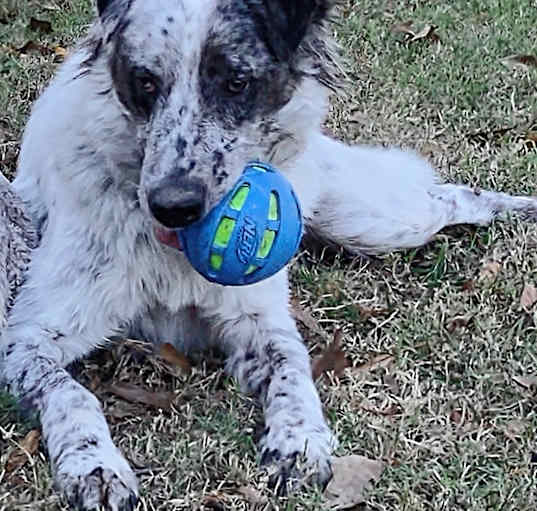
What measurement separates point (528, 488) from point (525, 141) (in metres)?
2.69

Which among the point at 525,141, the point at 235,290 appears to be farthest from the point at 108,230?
the point at 525,141

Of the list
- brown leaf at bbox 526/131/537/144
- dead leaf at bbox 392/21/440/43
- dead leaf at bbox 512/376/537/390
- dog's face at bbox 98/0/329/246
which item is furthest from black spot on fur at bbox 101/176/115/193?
dead leaf at bbox 392/21/440/43

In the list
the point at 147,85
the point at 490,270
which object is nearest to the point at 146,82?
the point at 147,85

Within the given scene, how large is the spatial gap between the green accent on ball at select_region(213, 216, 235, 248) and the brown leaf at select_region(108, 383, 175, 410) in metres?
0.64

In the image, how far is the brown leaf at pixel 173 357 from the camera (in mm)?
3914

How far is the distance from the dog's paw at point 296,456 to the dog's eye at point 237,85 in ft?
3.35

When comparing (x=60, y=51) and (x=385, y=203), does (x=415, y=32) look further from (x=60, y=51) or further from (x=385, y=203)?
(x=385, y=203)

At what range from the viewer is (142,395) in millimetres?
3729

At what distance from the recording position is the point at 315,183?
436 cm

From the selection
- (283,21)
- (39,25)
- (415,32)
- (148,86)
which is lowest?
(39,25)

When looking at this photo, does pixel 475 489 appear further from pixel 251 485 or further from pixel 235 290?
pixel 235 290

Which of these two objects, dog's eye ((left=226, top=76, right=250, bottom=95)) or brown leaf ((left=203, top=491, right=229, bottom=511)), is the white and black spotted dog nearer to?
dog's eye ((left=226, top=76, right=250, bottom=95))

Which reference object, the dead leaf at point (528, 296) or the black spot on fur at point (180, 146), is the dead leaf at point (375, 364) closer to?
the dead leaf at point (528, 296)

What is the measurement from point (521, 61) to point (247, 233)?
377cm
